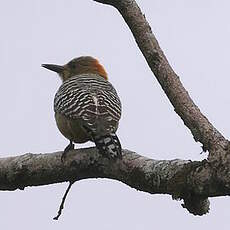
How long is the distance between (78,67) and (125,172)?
4770 mm

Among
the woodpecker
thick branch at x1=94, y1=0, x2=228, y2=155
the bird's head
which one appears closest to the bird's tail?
the woodpecker

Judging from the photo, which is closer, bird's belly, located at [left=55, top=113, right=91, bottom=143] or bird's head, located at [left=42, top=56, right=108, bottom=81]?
bird's belly, located at [left=55, top=113, right=91, bottom=143]

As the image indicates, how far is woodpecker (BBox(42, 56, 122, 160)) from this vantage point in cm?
559

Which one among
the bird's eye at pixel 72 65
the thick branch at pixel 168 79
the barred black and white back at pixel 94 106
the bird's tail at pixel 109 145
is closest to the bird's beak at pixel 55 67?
the bird's eye at pixel 72 65

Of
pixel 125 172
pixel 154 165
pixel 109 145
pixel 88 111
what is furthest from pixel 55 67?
pixel 154 165

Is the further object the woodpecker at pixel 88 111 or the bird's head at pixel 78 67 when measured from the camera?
the bird's head at pixel 78 67

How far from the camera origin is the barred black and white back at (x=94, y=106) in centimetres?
552

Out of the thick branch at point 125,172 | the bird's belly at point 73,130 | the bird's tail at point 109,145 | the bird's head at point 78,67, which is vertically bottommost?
the thick branch at point 125,172

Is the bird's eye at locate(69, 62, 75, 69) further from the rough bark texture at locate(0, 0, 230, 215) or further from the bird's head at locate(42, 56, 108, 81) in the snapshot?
the rough bark texture at locate(0, 0, 230, 215)

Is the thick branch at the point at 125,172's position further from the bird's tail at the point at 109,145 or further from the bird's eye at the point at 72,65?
the bird's eye at the point at 72,65

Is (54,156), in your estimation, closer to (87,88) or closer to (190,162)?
(190,162)

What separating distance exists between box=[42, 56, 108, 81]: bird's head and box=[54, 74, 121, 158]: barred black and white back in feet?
2.81

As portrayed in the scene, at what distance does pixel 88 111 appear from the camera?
20.2 ft

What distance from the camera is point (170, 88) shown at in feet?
13.3
